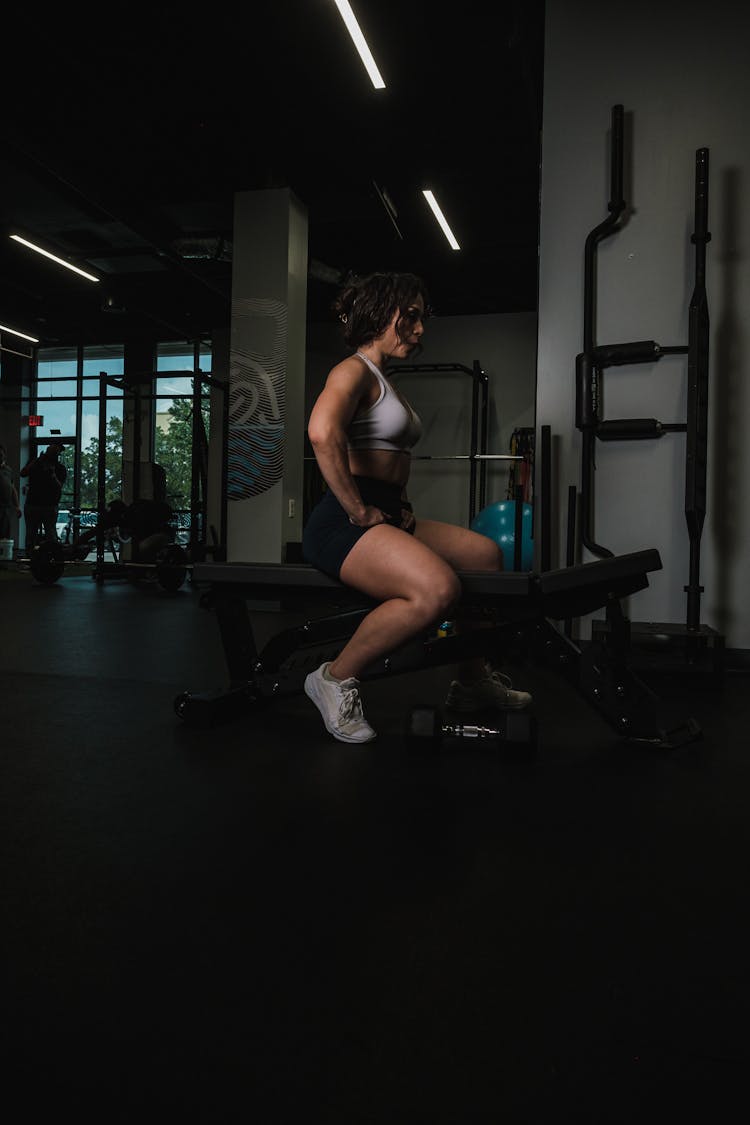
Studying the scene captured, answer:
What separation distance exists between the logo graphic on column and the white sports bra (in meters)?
3.38

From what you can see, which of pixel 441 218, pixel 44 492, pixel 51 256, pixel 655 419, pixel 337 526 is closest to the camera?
pixel 337 526

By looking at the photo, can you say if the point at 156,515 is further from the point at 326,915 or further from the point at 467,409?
the point at 326,915

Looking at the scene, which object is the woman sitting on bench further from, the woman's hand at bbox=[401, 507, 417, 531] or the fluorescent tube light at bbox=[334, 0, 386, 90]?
the fluorescent tube light at bbox=[334, 0, 386, 90]

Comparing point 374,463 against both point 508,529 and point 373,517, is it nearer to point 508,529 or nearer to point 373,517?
point 373,517

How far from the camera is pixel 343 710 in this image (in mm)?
1810

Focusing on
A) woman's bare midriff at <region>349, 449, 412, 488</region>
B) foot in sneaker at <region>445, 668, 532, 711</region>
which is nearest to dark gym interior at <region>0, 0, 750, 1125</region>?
foot in sneaker at <region>445, 668, 532, 711</region>

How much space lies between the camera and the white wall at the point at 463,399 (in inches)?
336

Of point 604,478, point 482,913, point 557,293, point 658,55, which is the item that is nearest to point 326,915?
point 482,913

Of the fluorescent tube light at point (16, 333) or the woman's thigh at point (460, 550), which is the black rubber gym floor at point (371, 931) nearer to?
the woman's thigh at point (460, 550)

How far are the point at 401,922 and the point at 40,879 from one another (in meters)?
0.49

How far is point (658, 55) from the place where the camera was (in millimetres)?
3000

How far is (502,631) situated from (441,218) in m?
5.09

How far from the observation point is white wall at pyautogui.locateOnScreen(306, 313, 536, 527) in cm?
855

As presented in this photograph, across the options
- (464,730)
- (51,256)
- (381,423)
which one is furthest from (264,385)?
(464,730)
